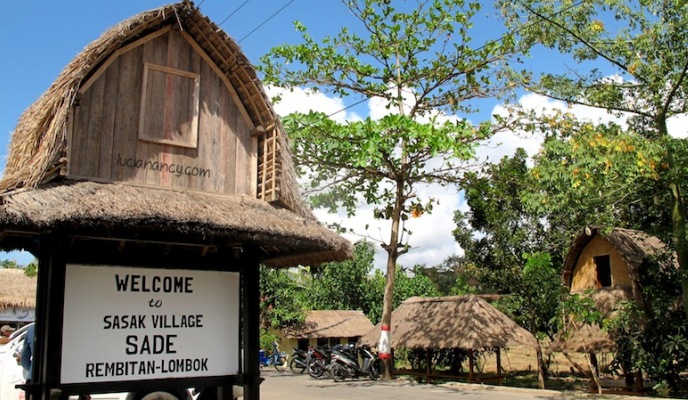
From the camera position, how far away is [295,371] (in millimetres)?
23422

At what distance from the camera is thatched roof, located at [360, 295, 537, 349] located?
17562 millimetres

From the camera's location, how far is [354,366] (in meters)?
19.9

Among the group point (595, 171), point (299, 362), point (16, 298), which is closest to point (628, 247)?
point (595, 171)

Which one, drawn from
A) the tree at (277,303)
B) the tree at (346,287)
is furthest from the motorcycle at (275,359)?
the tree at (346,287)

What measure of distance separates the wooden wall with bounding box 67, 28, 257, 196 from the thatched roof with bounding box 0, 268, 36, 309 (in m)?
22.5

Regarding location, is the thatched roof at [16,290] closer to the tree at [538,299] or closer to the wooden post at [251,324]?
the tree at [538,299]

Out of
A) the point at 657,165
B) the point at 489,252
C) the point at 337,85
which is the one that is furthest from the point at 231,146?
the point at 489,252

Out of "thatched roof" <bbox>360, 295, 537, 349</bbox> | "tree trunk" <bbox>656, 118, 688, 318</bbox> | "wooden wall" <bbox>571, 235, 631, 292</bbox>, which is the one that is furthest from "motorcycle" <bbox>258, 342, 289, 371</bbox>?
"tree trunk" <bbox>656, 118, 688, 318</bbox>

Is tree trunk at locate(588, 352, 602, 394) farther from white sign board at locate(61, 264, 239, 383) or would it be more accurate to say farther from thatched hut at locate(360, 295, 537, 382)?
white sign board at locate(61, 264, 239, 383)

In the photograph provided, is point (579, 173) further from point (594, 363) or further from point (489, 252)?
point (489, 252)

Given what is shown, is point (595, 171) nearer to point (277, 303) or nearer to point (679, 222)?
point (679, 222)

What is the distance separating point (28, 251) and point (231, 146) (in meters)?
2.17

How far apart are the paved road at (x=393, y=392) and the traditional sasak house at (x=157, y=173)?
28.1 feet

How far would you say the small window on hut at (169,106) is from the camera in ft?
20.0
